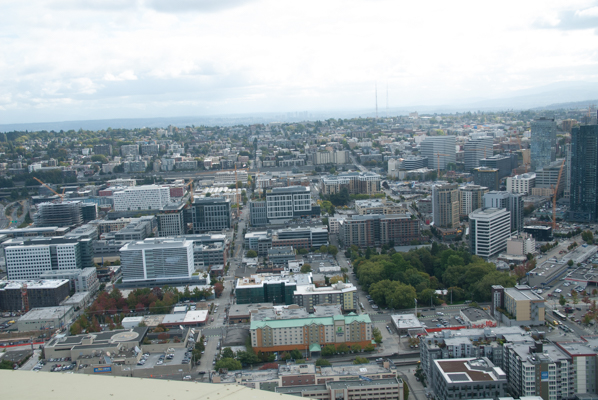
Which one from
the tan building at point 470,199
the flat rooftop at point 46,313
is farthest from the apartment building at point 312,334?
the tan building at point 470,199

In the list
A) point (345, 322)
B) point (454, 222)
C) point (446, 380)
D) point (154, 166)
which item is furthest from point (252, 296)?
point (154, 166)

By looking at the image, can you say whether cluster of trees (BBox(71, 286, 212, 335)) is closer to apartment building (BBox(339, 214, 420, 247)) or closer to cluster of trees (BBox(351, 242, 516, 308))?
cluster of trees (BBox(351, 242, 516, 308))

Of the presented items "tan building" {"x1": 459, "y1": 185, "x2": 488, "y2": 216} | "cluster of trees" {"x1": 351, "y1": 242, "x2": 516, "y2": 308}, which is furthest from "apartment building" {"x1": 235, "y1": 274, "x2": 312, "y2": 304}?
"tan building" {"x1": 459, "y1": 185, "x2": 488, "y2": 216}

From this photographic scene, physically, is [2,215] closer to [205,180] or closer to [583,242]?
[205,180]

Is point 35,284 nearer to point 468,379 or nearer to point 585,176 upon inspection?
point 468,379

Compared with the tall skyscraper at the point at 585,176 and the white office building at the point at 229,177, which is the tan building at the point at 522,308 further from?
the white office building at the point at 229,177

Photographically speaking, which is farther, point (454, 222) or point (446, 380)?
point (454, 222)

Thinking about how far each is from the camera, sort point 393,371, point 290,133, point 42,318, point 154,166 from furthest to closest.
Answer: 1. point 290,133
2. point 154,166
3. point 42,318
4. point 393,371
